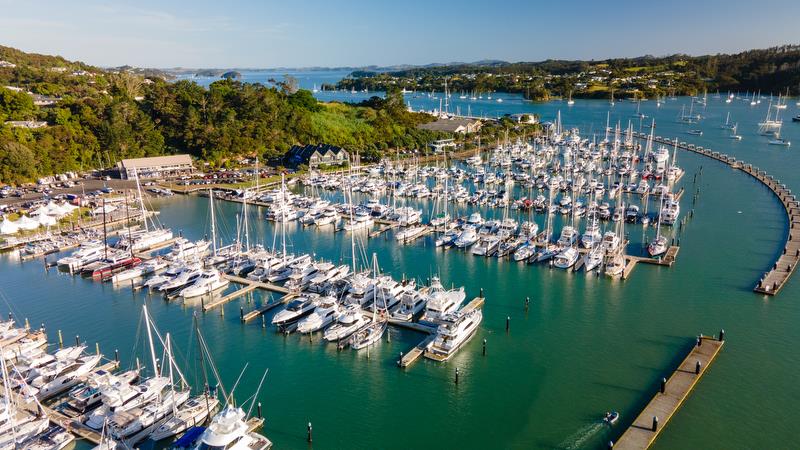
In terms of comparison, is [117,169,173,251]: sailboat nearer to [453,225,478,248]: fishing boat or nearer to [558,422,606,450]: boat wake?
[453,225,478,248]: fishing boat

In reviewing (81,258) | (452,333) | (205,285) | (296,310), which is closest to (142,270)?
(81,258)

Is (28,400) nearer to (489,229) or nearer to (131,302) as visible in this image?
(131,302)

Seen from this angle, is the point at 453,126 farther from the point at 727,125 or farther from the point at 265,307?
the point at 265,307

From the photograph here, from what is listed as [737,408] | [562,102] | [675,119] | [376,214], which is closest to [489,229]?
[376,214]

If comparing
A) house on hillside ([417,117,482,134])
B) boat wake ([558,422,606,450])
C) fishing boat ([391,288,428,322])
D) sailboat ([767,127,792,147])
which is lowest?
boat wake ([558,422,606,450])

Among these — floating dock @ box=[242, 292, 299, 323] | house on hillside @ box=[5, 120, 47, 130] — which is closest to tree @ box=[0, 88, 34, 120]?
house on hillside @ box=[5, 120, 47, 130]

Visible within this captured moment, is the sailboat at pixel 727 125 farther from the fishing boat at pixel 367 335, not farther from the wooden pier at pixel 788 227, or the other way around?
the fishing boat at pixel 367 335
